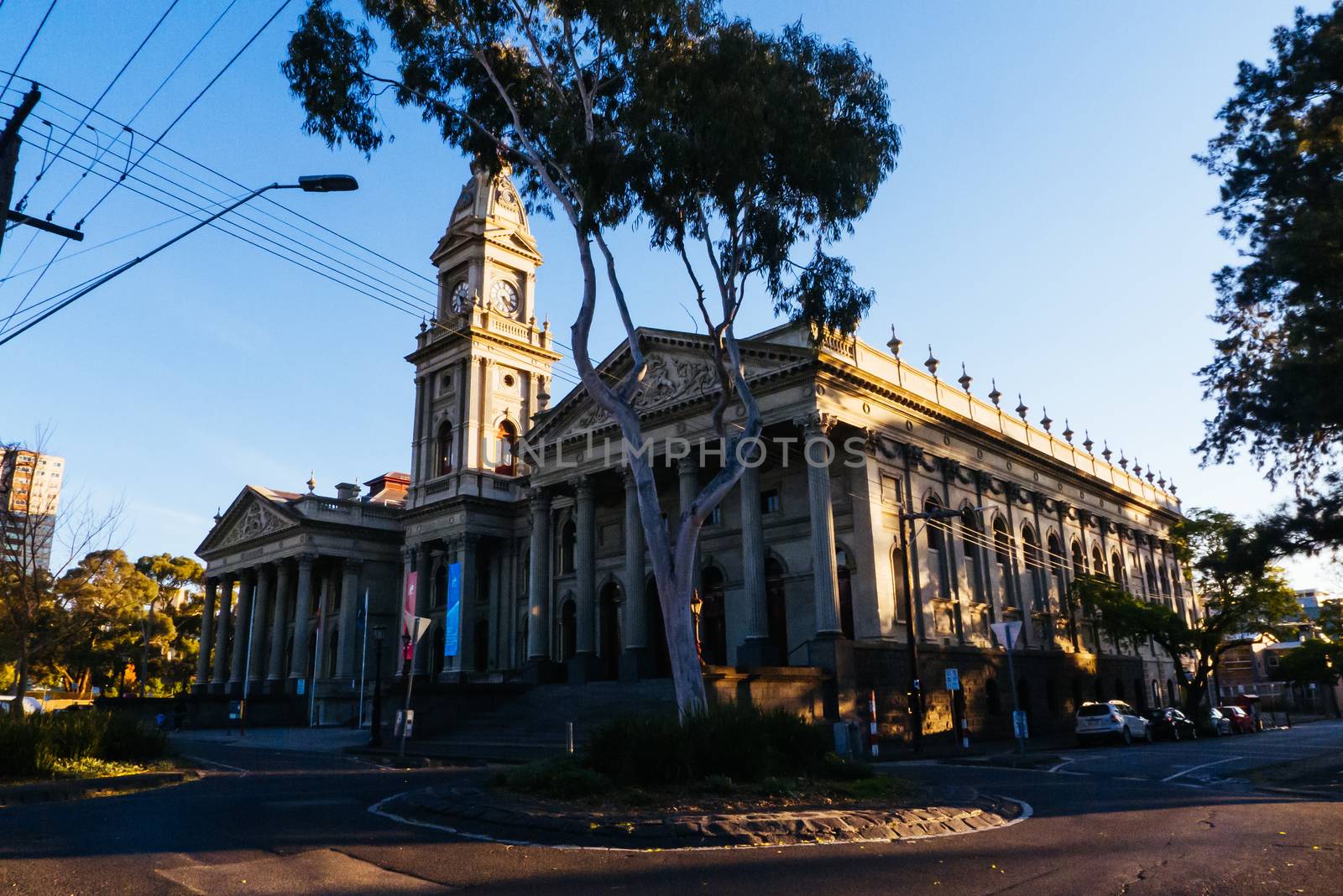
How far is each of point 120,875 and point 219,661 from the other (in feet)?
178

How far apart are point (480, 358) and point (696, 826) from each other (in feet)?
138

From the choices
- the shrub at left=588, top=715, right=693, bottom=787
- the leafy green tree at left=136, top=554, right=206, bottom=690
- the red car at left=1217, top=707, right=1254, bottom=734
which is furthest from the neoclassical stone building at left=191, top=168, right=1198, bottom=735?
the leafy green tree at left=136, top=554, right=206, bottom=690

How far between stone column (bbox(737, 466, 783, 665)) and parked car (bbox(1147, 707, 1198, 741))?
49.0 ft

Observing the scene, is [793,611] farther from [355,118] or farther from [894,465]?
[355,118]

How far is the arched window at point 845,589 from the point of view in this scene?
32.8m

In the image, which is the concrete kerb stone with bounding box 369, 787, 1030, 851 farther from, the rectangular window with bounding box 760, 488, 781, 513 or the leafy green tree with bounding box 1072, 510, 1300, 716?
the leafy green tree with bounding box 1072, 510, 1300, 716

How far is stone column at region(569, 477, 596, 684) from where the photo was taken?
34.0 metres

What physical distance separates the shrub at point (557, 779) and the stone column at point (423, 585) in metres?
36.3

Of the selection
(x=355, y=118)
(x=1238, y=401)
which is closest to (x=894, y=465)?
(x=1238, y=401)

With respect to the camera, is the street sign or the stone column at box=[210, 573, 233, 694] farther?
the stone column at box=[210, 573, 233, 694]

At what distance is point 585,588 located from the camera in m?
35.3

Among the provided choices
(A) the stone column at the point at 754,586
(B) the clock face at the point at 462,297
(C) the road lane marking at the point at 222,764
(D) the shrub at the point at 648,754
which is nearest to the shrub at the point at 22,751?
(C) the road lane marking at the point at 222,764

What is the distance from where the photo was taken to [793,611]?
33969 millimetres

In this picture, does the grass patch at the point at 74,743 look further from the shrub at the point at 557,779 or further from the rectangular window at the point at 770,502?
the rectangular window at the point at 770,502
